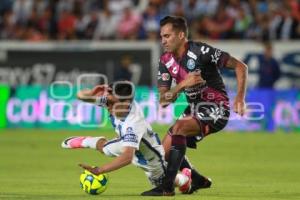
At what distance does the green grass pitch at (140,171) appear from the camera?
35.4 ft

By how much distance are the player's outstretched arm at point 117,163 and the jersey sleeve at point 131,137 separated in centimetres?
5

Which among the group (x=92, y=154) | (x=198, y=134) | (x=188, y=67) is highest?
(x=188, y=67)

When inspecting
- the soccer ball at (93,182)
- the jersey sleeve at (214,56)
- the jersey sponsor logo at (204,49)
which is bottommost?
the soccer ball at (93,182)

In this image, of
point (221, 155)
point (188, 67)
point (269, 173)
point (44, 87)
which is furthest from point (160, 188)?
point (44, 87)

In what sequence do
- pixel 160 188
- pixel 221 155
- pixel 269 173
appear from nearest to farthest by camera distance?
pixel 160 188, pixel 269 173, pixel 221 155

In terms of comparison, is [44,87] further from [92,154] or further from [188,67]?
[188,67]

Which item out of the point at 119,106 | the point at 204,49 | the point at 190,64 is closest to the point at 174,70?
the point at 190,64

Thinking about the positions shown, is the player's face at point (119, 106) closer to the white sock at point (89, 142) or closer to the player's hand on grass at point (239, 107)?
the white sock at point (89, 142)

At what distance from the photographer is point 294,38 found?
24.0m

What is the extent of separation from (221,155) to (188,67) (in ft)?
21.5

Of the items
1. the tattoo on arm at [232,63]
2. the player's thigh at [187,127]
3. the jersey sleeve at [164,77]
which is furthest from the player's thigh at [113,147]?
the tattoo on arm at [232,63]

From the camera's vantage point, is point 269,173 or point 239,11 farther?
point 239,11

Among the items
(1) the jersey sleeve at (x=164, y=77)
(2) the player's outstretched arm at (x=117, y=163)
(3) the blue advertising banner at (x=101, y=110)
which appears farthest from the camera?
(3) the blue advertising banner at (x=101, y=110)

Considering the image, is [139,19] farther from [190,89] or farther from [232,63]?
[232,63]
